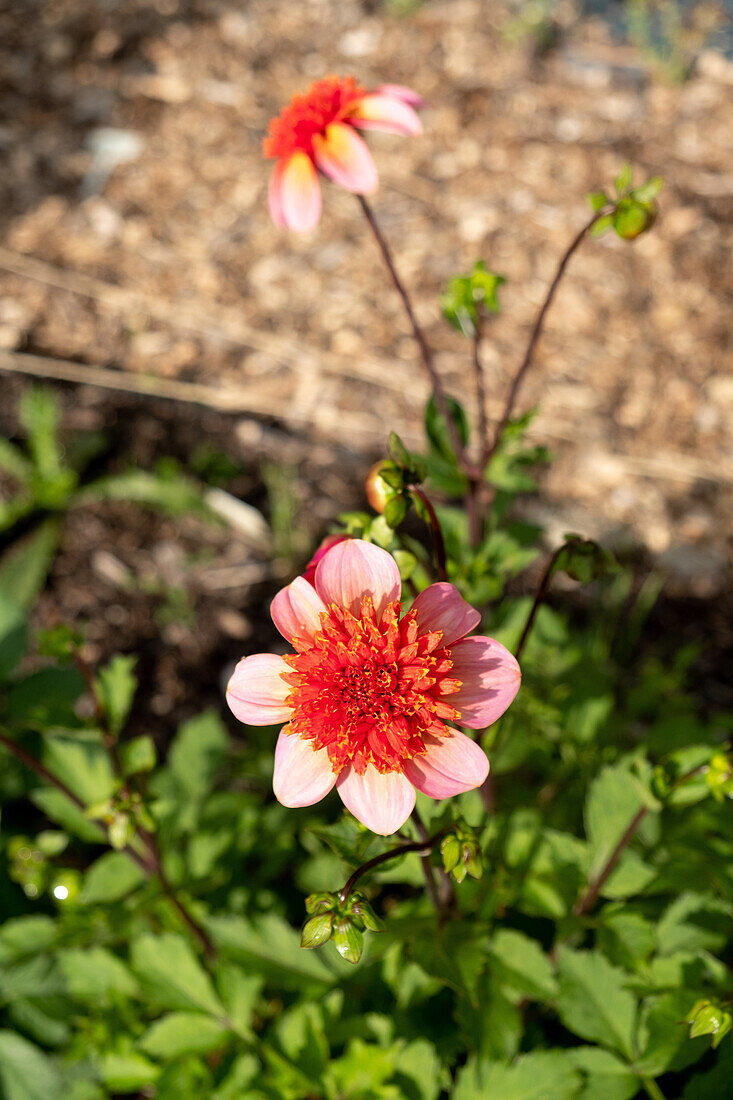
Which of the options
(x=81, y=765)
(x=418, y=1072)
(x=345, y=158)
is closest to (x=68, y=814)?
(x=81, y=765)

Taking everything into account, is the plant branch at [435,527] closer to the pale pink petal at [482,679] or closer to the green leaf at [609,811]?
the pale pink petal at [482,679]

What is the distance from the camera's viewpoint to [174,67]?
433cm

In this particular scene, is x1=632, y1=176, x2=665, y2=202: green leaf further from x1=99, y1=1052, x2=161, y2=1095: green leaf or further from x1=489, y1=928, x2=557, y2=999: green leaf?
x1=99, y1=1052, x2=161, y2=1095: green leaf

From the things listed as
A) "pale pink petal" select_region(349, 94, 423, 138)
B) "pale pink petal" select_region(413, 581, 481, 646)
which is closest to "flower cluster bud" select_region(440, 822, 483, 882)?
"pale pink petal" select_region(413, 581, 481, 646)

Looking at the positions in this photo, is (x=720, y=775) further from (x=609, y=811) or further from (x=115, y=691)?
(x=115, y=691)

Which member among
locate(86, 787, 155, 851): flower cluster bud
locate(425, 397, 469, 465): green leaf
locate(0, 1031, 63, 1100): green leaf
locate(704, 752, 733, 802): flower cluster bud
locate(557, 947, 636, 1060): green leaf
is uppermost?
locate(425, 397, 469, 465): green leaf

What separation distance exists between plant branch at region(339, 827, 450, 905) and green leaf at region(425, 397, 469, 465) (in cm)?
81

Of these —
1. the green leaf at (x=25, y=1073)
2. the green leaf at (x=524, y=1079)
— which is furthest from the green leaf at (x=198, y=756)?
the green leaf at (x=524, y=1079)

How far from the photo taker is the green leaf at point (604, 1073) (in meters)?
1.36

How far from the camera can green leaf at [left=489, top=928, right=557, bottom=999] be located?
4.67 feet

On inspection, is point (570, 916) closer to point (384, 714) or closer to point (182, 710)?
point (384, 714)

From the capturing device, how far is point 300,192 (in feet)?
5.09

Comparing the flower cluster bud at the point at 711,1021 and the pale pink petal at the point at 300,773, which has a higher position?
the pale pink petal at the point at 300,773

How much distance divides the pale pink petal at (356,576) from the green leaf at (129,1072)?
3.50 feet
